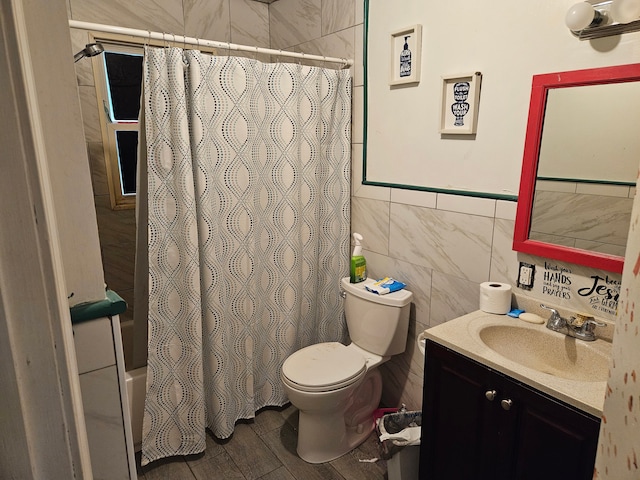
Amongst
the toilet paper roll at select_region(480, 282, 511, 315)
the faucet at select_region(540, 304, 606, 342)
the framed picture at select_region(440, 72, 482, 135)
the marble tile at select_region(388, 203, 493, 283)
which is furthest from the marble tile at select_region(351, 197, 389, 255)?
the faucet at select_region(540, 304, 606, 342)

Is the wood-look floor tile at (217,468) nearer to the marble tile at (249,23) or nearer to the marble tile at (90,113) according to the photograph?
the marble tile at (90,113)

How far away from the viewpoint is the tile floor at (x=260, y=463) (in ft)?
6.52

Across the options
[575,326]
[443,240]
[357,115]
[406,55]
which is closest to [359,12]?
[406,55]

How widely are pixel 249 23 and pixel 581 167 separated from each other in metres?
2.22

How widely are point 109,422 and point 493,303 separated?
1441 millimetres

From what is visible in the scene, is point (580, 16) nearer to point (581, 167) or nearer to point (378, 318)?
point (581, 167)

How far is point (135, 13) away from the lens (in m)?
2.43

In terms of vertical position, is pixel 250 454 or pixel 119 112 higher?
pixel 119 112

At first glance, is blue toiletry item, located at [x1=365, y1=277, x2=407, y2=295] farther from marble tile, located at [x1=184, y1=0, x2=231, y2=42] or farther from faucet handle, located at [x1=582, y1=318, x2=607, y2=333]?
marble tile, located at [x1=184, y1=0, x2=231, y2=42]

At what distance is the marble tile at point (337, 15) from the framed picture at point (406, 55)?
1.15 ft

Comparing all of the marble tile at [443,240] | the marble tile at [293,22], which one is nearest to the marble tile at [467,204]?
the marble tile at [443,240]

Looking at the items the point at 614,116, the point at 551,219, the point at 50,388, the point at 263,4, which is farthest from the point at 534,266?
the point at 263,4

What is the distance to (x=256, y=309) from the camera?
2.25 m

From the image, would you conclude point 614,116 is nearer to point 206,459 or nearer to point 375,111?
point 375,111
